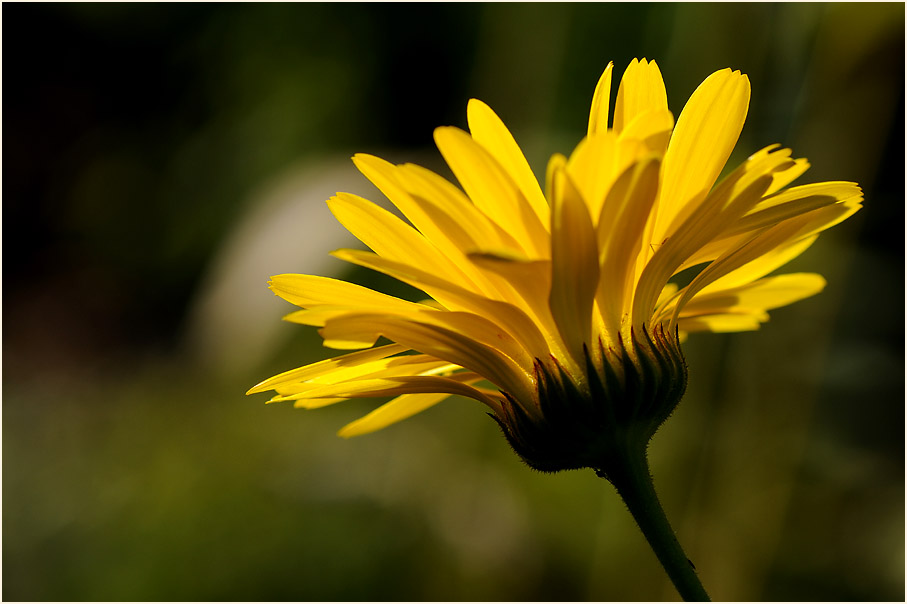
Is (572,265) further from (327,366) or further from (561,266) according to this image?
(327,366)

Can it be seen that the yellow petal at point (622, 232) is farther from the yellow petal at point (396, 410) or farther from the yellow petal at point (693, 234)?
the yellow petal at point (396, 410)

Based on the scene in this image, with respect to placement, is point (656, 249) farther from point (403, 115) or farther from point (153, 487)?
point (403, 115)

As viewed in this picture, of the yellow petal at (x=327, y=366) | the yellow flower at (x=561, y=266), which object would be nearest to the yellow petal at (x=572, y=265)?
the yellow flower at (x=561, y=266)

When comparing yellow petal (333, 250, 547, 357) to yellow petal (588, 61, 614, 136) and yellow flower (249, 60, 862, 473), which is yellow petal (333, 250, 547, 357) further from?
yellow petal (588, 61, 614, 136)

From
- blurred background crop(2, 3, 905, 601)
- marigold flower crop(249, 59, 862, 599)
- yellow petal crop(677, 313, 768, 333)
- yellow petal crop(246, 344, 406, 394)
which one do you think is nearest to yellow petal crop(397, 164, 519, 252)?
marigold flower crop(249, 59, 862, 599)

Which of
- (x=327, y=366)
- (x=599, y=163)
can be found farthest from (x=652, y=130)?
(x=327, y=366)
